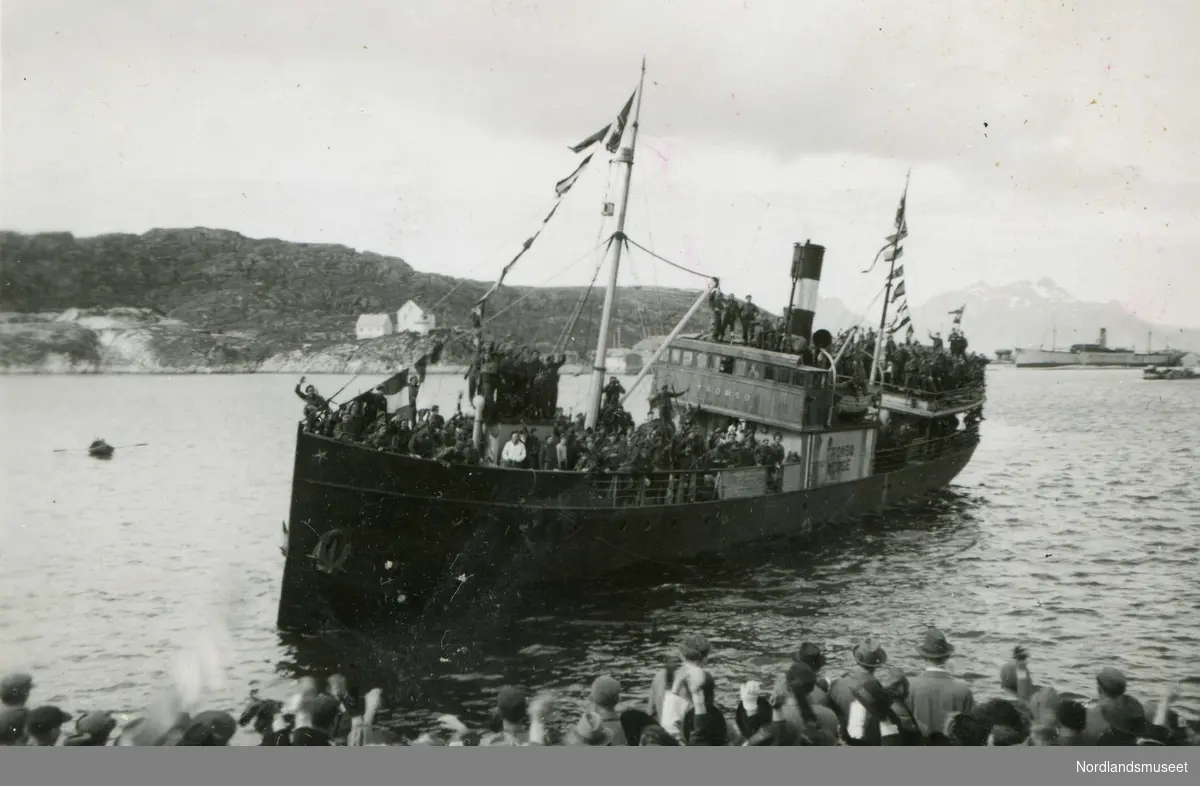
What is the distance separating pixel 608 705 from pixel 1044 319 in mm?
8016

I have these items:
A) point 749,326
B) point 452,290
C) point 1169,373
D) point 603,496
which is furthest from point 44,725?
point 1169,373

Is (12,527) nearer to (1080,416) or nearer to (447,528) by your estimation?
(447,528)

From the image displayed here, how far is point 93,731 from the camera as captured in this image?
560cm

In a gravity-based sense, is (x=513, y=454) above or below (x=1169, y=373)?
below

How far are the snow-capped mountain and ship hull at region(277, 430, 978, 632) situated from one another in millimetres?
5033

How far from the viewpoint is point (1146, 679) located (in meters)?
7.44

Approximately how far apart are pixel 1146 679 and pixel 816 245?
7088 millimetres

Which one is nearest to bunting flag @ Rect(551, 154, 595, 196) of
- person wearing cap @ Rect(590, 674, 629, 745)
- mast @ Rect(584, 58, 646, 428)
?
mast @ Rect(584, 58, 646, 428)

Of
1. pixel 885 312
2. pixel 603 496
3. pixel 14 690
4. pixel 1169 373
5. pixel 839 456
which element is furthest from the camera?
pixel 885 312

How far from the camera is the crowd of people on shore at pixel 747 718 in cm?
532

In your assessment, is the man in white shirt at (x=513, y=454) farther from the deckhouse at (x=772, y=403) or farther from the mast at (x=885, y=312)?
the mast at (x=885, y=312)

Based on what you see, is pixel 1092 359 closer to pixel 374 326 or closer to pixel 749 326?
pixel 749 326

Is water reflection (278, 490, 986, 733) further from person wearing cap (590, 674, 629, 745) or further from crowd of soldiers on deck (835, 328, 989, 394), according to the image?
crowd of soldiers on deck (835, 328, 989, 394)
